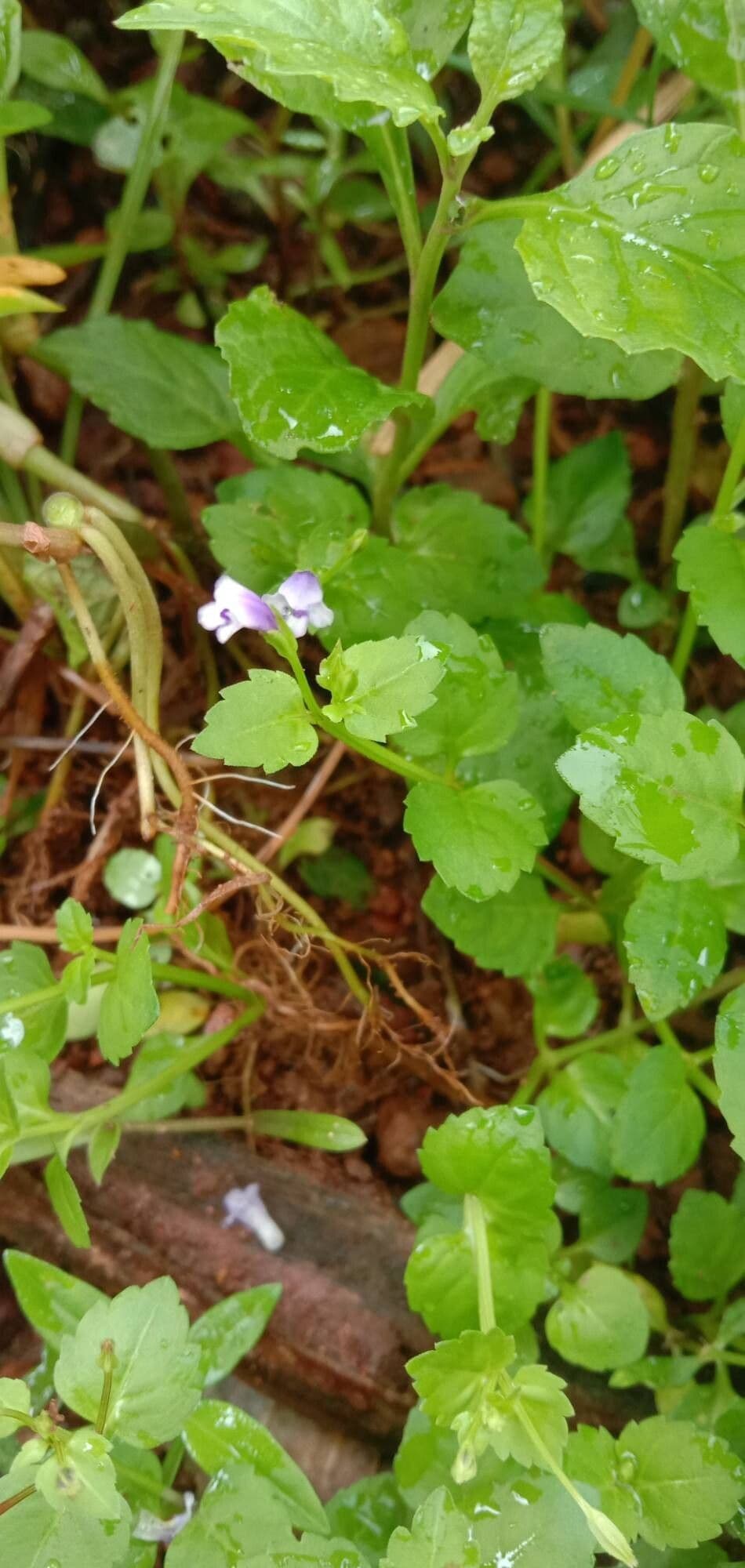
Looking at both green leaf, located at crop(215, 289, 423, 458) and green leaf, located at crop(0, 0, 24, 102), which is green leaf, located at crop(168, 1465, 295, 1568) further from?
green leaf, located at crop(0, 0, 24, 102)

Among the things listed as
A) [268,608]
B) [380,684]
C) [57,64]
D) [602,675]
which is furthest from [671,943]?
[57,64]

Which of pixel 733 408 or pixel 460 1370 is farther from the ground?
pixel 733 408

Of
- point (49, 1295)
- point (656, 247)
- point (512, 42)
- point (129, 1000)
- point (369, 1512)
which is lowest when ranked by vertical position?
point (369, 1512)

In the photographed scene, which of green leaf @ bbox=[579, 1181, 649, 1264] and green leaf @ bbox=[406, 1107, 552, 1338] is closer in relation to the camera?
green leaf @ bbox=[406, 1107, 552, 1338]

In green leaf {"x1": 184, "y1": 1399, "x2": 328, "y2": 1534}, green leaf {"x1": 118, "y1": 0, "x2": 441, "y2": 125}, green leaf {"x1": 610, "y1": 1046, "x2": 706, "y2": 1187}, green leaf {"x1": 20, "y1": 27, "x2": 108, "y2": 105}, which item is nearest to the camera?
green leaf {"x1": 118, "y1": 0, "x2": 441, "y2": 125}

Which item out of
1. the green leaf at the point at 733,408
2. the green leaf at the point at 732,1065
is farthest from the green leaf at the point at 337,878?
the green leaf at the point at 733,408

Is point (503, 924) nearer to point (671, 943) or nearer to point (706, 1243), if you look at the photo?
point (671, 943)

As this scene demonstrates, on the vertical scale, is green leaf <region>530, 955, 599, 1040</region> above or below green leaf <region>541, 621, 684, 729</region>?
below

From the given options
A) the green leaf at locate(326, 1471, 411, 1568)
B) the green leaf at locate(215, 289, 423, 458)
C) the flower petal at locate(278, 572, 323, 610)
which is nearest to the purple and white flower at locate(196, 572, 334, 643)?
the flower petal at locate(278, 572, 323, 610)
